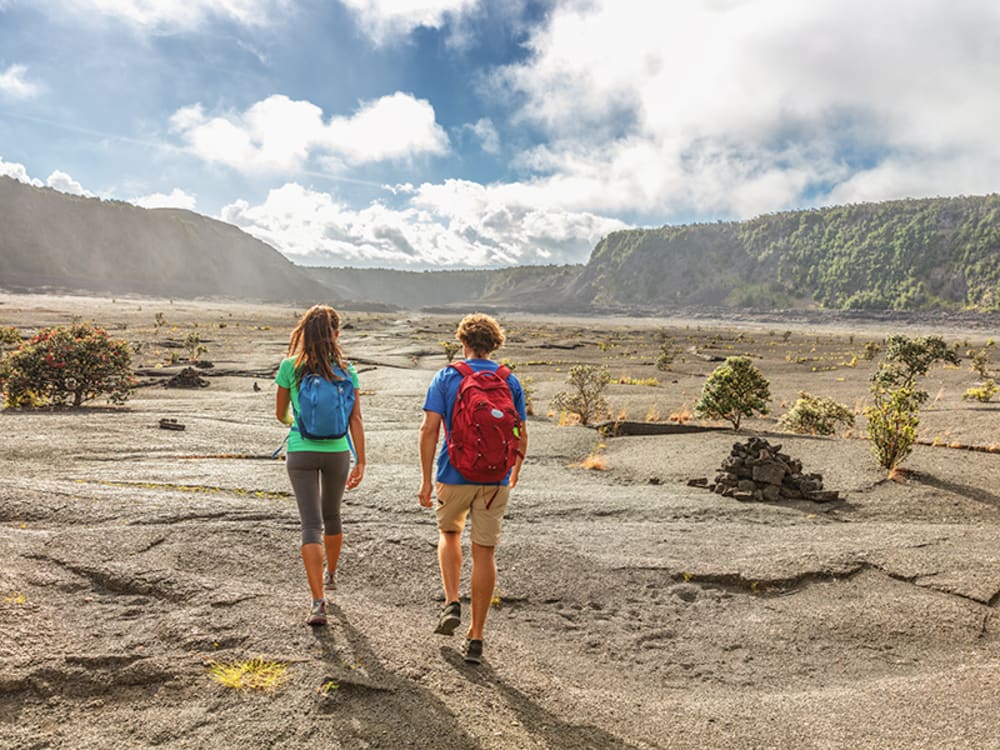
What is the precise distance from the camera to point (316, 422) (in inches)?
178

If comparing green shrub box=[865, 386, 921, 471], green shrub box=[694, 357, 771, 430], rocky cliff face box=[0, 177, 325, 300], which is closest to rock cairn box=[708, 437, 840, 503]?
green shrub box=[865, 386, 921, 471]

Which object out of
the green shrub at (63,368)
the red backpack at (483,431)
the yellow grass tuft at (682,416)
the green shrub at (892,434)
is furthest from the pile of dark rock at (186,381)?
the red backpack at (483,431)

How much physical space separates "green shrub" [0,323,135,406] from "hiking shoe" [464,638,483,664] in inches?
694

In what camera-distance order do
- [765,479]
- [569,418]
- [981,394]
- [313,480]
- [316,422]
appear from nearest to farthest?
[316,422]
[313,480]
[765,479]
[569,418]
[981,394]

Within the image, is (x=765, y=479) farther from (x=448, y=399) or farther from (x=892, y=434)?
(x=448, y=399)

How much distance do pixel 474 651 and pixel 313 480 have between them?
1657 mm

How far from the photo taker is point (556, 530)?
818 centimetres

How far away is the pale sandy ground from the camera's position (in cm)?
354

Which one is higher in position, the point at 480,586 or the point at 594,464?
the point at 480,586

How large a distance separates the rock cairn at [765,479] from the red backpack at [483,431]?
6950 millimetres

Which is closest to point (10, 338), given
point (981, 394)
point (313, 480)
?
point (313, 480)

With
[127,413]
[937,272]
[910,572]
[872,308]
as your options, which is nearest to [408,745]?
[910,572]

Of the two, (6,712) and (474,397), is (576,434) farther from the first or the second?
(6,712)

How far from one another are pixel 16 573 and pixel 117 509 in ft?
8.44
